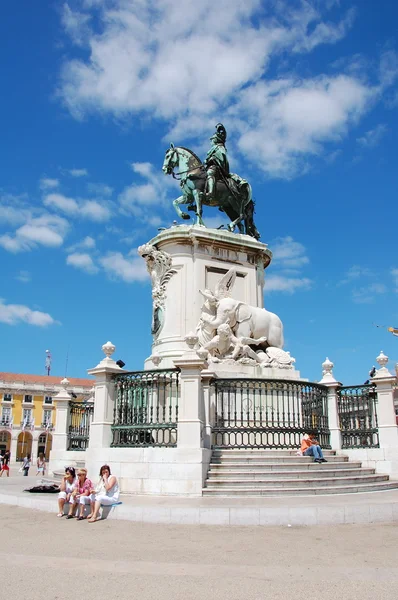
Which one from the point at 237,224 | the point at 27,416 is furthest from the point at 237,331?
the point at 27,416

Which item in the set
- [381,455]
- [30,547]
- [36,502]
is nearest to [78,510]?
[36,502]

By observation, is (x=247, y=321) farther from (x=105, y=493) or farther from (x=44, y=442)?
(x=44, y=442)

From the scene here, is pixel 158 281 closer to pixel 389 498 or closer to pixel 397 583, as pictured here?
pixel 389 498

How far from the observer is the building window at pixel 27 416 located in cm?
7569

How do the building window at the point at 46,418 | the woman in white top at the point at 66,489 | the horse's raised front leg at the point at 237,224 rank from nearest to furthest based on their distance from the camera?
the woman in white top at the point at 66,489
the horse's raised front leg at the point at 237,224
the building window at the point at 46,418

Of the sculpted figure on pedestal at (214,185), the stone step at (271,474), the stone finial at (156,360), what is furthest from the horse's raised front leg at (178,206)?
the stone step at (271,474)

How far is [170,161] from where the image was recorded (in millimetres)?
19016

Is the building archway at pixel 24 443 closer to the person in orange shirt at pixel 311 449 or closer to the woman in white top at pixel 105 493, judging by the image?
the person in orange shirt at pixel 311 449

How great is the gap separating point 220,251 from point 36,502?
9.85 m

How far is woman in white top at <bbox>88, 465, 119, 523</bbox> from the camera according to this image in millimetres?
8781

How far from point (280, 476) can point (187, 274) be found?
7518mm

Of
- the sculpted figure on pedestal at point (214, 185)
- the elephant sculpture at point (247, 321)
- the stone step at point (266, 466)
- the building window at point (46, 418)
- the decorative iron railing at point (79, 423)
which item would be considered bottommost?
the stone step at point (266, 466)

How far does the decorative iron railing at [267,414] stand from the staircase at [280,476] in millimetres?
545

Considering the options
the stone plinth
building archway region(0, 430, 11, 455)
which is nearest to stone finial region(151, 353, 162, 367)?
the stone plinth
